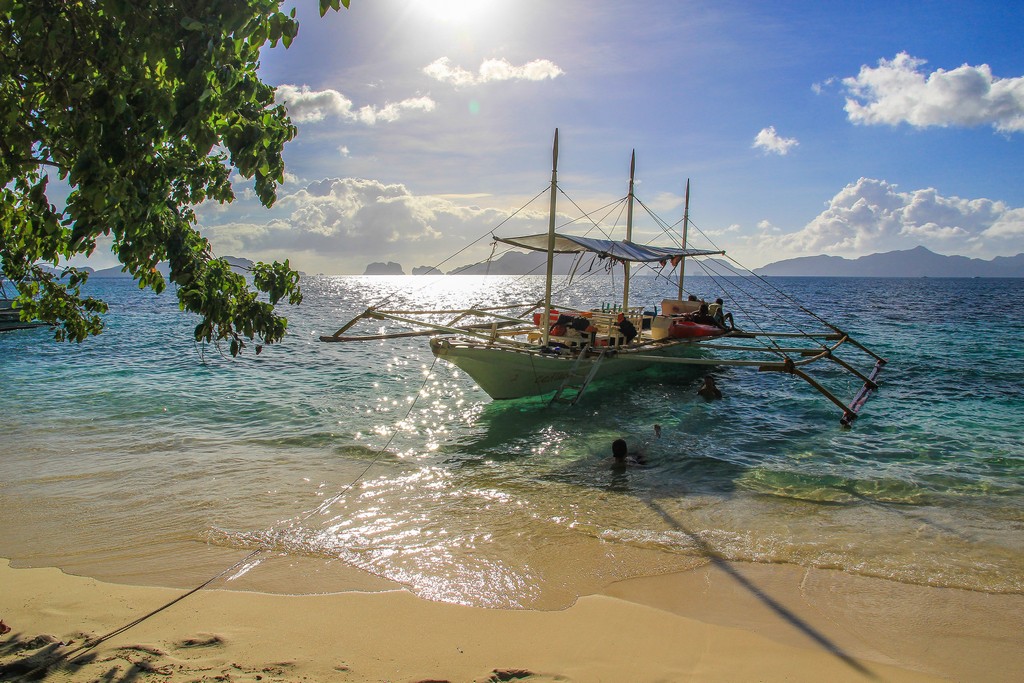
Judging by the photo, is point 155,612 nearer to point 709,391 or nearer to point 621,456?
point 621,456

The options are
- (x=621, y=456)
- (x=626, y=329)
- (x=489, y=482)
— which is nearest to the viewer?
(x=489, y=482)

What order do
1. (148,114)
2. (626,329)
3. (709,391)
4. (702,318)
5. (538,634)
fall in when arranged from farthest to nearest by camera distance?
(702,318)
(709,391)
(626,329)
(538,634)
(148,114)

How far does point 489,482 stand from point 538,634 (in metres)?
5.17

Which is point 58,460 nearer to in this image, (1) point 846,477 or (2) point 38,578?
(2) point 38,578

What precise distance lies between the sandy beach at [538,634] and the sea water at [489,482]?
0.50m

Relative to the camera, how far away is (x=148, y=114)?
3.44m

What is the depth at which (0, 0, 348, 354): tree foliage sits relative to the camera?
3.21 metres

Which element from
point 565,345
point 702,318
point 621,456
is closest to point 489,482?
point 621,456

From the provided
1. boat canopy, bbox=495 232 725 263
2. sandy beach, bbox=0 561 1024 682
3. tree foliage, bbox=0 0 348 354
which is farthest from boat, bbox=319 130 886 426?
tree foliage, bbox=0 0 348 354

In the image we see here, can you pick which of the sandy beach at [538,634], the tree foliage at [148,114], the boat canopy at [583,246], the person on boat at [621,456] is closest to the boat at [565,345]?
the boat canopy at [583,246]

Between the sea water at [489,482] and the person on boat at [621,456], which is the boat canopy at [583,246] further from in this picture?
the person on boat at [621,456]

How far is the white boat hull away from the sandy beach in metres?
9.65

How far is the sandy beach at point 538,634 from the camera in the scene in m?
5.04

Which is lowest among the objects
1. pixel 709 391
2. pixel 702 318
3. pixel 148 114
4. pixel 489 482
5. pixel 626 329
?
pixel 489 482
